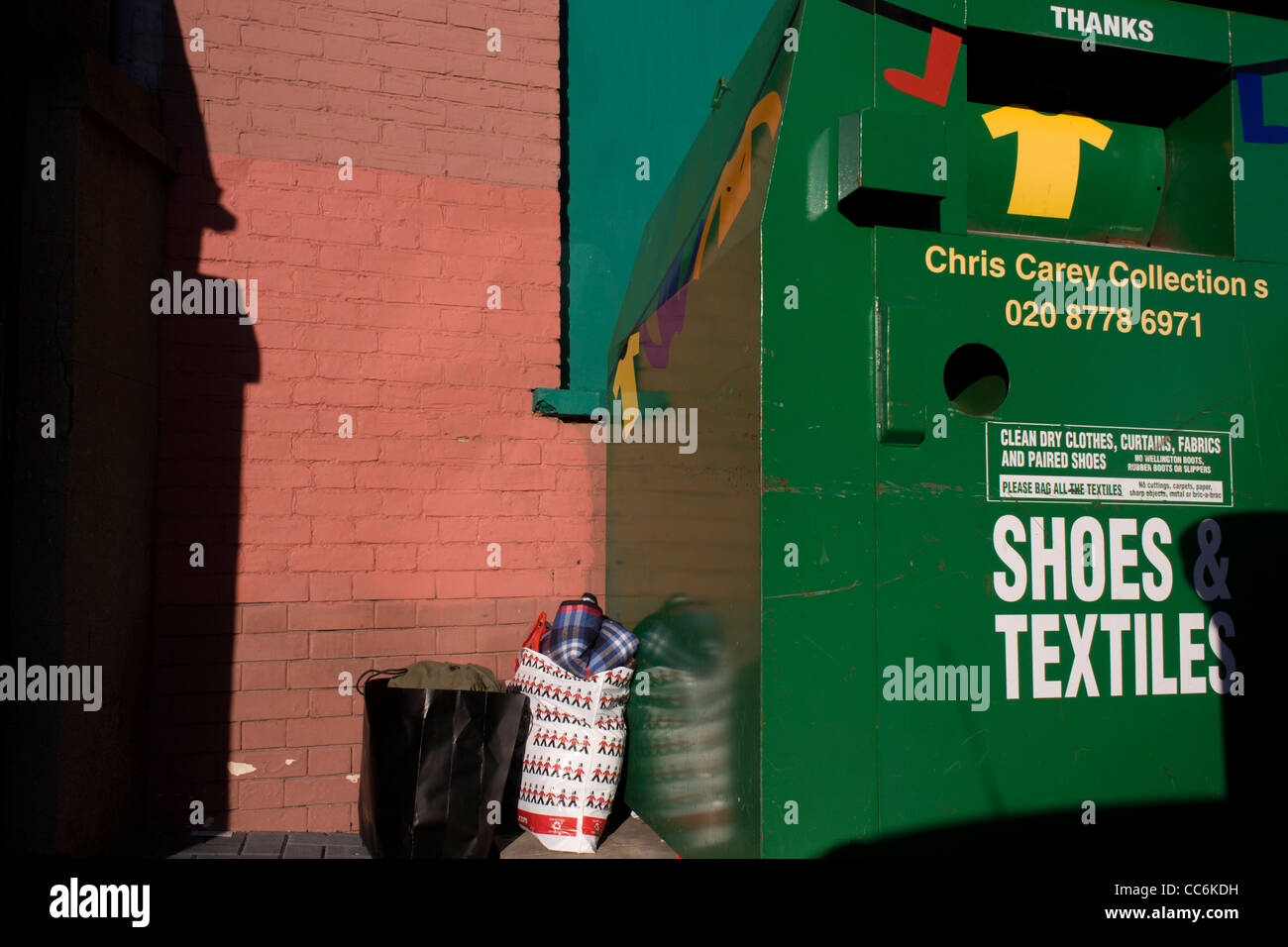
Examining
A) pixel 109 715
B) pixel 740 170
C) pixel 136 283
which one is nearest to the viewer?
pixel 740 170

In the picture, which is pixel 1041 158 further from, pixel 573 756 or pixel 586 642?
pixel 573 756

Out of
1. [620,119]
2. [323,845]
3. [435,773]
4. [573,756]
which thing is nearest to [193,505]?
[323,845]

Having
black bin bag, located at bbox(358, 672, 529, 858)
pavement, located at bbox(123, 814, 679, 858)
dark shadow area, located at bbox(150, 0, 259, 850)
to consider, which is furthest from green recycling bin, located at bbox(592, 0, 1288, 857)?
dark shadow area, located at bbox(150, 0, 259, 850)

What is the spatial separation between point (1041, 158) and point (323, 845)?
3189mm

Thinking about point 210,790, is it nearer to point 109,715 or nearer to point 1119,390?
point 109,715

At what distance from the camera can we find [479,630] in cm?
372

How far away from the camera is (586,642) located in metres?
3.16

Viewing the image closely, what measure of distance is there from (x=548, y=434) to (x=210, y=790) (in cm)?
185

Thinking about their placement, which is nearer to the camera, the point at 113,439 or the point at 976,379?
the point at 976,379

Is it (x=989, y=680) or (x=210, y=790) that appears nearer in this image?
(x=989, y=680)

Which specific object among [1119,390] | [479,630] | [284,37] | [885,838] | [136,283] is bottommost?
[885,838]

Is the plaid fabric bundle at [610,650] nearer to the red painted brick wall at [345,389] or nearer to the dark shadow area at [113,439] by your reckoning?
the red painted brick wall at [345,389]

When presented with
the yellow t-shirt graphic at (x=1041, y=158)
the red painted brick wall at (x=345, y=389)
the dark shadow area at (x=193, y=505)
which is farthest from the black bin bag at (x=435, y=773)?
the yellow t-shirt graphic at (x=1041, y=158)
